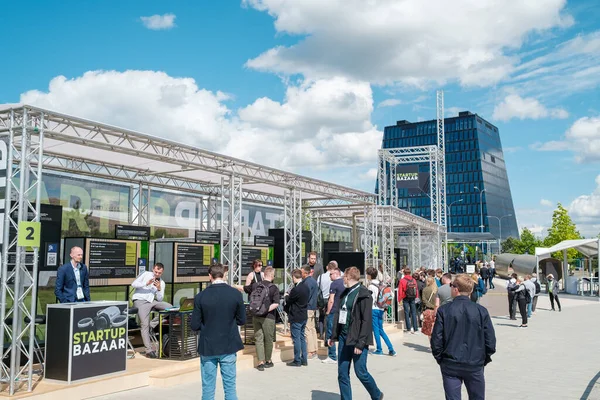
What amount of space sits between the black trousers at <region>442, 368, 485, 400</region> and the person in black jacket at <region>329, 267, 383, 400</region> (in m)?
1.22

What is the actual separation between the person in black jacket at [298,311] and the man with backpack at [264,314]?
335 millimetres

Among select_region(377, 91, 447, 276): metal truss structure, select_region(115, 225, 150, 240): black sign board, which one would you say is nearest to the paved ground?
select_region(115, 225, 150, 240): black sign board

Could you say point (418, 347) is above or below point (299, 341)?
below

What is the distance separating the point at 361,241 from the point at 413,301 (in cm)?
1787

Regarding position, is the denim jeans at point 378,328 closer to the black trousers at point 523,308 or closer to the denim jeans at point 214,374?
the denim jeans at point 214,374

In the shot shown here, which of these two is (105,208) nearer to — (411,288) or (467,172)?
(411,288)

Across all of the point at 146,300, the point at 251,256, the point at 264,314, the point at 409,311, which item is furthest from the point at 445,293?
the point at 251,256

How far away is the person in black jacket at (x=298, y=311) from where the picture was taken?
944 centimetres

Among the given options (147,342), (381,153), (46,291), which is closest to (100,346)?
(147,342)

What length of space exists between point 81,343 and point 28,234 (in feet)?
5.37

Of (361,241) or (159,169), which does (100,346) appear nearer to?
(159,169)

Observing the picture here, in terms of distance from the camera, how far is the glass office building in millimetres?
95562

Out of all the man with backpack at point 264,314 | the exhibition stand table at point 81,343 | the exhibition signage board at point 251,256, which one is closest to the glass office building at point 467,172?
the exhibition signage board at point 251,256

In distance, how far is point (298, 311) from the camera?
9.49 metres
